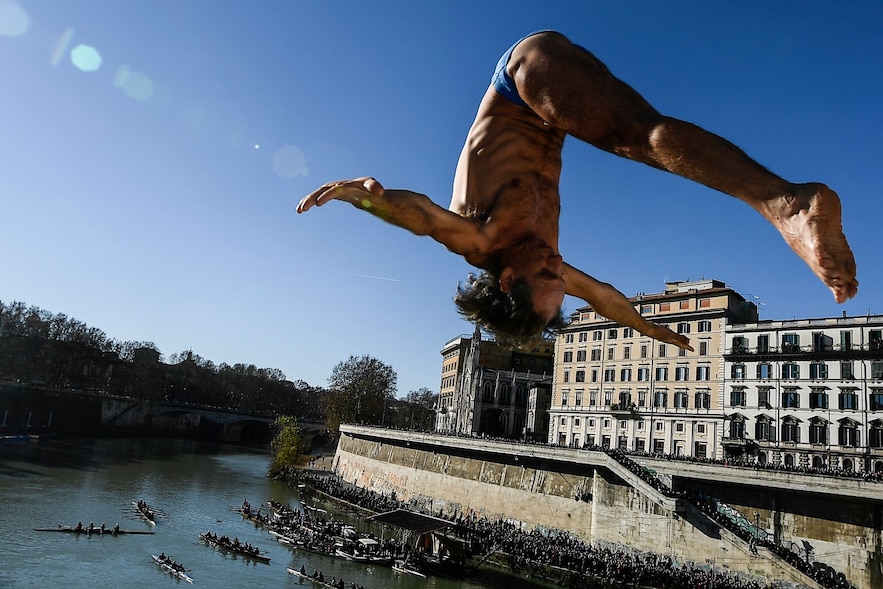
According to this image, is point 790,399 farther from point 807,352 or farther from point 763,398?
point 807,352

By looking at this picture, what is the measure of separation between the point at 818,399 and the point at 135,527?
33959 millimetres

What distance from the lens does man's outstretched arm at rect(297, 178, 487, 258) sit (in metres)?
1.93

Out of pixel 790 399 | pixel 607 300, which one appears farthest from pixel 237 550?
pixel 607 300

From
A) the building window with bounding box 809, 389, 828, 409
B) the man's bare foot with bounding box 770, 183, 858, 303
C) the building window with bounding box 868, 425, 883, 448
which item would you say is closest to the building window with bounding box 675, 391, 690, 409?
the building window with bounding box 809, 389, 828, 409

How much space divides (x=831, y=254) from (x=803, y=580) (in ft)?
77.1

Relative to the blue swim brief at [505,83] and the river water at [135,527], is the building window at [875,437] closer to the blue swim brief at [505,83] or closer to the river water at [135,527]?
the river water at [135,527]

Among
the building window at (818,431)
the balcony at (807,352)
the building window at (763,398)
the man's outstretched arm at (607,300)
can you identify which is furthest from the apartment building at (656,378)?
the man's outstretched arm at (607,300)

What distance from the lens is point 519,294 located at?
7.63 feet

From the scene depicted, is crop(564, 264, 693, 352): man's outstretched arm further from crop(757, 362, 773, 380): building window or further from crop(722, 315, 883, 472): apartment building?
crop(757, 362, 773, 380): building window

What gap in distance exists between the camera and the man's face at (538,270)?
2.29m

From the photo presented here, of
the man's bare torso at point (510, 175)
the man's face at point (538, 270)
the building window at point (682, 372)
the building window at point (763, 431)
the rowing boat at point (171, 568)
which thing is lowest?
the rowing boat at point (171, 568)

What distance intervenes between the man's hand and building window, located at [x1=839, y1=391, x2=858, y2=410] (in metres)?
34.7

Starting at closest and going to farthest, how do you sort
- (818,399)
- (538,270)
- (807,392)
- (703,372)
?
(538,270) → (818,399) → (807,392) → (703,372)

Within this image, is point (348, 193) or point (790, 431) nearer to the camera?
point (348, 193)
